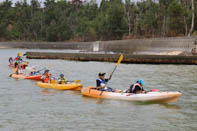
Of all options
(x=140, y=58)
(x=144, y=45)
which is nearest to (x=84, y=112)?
(x=140, y=58)

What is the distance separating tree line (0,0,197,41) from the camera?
94688 millimetres

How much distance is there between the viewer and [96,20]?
133625mm

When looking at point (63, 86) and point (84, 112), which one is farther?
point (63, 86)

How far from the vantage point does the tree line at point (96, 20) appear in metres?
94.7

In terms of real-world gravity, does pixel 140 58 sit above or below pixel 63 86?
above

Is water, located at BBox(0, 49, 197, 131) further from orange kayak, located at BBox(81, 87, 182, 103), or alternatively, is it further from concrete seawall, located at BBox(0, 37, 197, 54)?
concrete seawall, located at BBox(0, 37, 197, 54)

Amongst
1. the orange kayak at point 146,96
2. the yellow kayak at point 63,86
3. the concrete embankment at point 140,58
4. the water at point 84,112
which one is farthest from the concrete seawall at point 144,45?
the orange kayak at point 146,96

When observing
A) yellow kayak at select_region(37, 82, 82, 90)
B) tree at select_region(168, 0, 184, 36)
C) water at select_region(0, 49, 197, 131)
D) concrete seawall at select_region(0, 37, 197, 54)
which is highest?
tree at select_region(168, 0, 184, 36)

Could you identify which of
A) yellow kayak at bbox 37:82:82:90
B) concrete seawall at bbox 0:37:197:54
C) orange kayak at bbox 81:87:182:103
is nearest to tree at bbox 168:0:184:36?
concrete seawall at bbox 0:37:197:54

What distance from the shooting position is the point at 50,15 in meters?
159

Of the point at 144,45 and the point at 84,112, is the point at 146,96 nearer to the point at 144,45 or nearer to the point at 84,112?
the point at 84,112

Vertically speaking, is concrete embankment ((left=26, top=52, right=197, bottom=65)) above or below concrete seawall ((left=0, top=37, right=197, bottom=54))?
below

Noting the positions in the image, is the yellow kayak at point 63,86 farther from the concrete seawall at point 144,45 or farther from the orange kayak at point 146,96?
the concrete seawall at point 144,45

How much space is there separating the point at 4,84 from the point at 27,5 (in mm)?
144328
